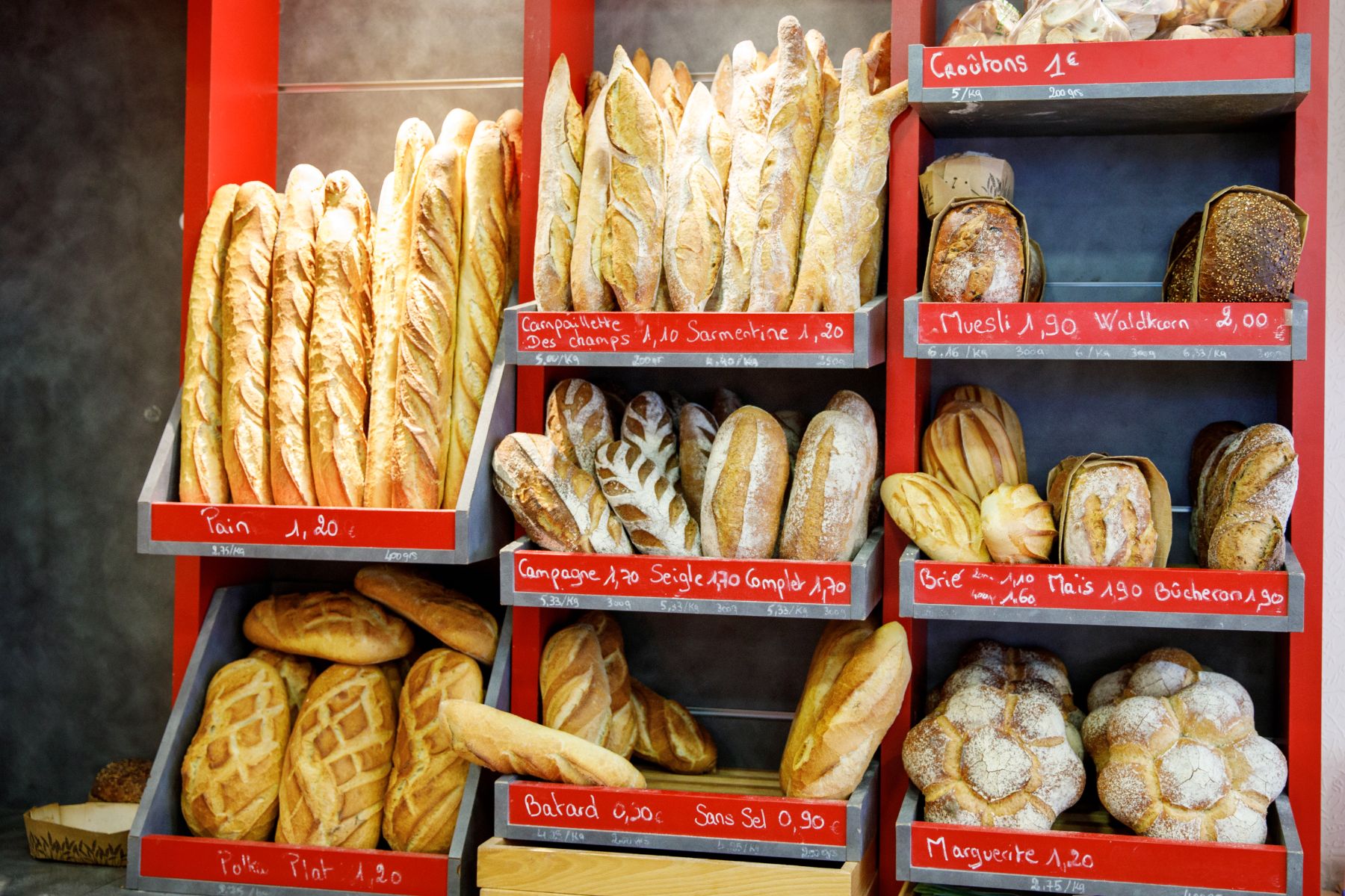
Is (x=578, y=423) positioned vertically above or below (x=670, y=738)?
above

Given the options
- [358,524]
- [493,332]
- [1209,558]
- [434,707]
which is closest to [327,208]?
[493,332]

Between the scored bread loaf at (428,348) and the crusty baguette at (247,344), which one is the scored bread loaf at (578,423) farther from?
the crusty baguette at (247,344)

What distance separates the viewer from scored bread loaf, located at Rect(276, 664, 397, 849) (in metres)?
2.15

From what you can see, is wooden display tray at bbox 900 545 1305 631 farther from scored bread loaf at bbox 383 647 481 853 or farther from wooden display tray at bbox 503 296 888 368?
scored bread loaf at bbox 383 647 481 853

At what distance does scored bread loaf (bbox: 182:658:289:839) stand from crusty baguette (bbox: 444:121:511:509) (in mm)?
560

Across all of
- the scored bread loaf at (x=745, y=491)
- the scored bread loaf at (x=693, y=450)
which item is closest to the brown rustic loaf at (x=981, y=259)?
the scored bread loaf at (x=745, y=491)

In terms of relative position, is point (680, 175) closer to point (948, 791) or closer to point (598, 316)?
point (598, 316)

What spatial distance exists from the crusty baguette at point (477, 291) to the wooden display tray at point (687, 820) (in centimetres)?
61

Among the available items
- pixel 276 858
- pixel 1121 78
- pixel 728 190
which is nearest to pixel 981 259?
pixel 1121 78

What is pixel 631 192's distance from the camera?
6.81 feet

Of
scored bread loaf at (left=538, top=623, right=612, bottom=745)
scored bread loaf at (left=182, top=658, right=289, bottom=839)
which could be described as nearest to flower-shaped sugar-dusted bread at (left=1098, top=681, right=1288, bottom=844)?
scored bread loaf at (left=538, top=623, right=612, bottom=745)

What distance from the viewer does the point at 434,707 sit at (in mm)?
2199

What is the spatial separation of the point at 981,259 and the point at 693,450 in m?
0.59

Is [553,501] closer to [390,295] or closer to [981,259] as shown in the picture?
[390,295]
